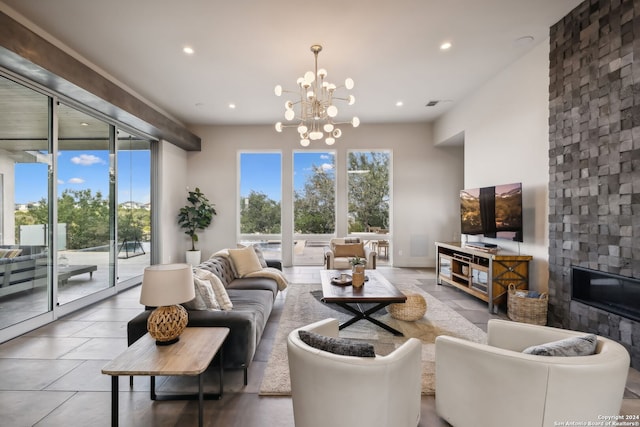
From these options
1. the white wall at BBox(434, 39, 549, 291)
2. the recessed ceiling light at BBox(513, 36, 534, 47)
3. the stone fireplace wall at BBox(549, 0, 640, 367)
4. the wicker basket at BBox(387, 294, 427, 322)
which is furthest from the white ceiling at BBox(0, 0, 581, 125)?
the wicker basket at BBox(387, 294, 427, 322)

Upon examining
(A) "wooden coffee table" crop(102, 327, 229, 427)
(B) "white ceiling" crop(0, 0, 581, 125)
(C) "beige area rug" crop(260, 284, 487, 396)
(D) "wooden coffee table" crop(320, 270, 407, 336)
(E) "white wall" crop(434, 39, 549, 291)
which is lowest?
(C) "beige area rug" crop(260, 284, 487, 396)

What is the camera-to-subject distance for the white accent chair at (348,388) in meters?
1.35

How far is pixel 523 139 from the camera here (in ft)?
12.7

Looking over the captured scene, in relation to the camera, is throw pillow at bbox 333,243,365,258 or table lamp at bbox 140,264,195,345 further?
throw pillow at bbox 333,243,365,258

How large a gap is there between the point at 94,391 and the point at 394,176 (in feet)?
20.5

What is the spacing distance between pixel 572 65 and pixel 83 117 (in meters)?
6.22

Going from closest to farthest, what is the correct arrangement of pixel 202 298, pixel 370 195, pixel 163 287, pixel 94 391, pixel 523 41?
1. pixel 163 287
2. pixel 94 391
3. pixel 202 298
4. pixel 523 41
5. pixel 370 195

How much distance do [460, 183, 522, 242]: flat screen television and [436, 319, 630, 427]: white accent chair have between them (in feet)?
8.50

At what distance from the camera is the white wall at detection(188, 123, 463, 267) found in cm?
684

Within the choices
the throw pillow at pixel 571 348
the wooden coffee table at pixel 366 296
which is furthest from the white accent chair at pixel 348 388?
the wooden coffee table at pixel 366 296

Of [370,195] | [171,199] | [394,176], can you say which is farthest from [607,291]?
[171,199]

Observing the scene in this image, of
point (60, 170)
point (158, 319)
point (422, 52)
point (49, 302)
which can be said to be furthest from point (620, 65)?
point (49, 302)

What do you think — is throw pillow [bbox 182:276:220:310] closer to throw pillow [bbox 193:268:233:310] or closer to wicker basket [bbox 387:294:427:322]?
throw pillow [bbox 193:268:233:310]

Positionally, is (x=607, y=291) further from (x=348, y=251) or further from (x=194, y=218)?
(x=194, y=218)
